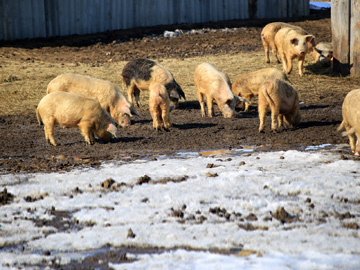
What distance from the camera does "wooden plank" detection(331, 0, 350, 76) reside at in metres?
14.6

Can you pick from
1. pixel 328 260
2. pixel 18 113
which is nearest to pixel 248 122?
pixel 18 113

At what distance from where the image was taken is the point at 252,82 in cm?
1193

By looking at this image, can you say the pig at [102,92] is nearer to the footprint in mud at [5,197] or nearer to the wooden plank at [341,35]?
the footprint in mud at [5,197]

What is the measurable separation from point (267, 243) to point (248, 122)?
20.5 ft

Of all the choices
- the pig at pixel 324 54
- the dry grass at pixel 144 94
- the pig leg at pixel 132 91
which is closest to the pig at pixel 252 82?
the dry grass at pixel 144 94

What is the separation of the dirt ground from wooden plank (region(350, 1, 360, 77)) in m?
0.38

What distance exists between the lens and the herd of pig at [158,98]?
8.96 meters

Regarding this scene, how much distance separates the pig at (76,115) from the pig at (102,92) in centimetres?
152

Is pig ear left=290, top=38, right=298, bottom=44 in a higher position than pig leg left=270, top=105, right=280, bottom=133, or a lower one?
higher

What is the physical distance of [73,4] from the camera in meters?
19.7

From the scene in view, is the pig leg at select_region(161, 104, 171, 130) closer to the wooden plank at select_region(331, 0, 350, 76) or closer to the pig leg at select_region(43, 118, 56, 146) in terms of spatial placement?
the pig leg at select_region(43, 118, 56, 146)

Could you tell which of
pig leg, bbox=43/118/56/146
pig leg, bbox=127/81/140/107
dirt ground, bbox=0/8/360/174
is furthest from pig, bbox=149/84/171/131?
pig leg, bbox=127/81/140/107

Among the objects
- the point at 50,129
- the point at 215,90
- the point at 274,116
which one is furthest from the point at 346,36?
the point at 50,129

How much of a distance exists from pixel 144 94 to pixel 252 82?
323 centimetres
